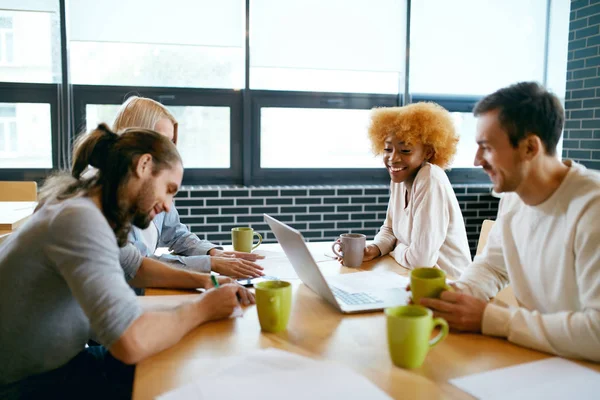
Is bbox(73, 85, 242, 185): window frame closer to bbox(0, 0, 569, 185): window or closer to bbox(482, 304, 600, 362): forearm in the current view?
bbox(0, 0, 569, 185): window

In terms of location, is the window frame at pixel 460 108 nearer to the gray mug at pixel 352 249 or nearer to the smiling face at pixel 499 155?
the gray mug at pixel 352 249

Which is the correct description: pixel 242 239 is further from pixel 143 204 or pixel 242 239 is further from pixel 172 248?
pixel 143 204

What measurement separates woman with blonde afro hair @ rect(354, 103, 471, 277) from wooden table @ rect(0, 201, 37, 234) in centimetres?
155

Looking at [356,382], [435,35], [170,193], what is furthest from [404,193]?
[435,35]

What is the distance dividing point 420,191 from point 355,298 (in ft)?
2.80

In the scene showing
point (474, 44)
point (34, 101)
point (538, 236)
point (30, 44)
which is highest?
point (474, 44)

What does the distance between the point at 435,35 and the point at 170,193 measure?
306 cm

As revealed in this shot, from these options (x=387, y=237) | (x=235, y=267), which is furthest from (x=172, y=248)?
(x=387, y=237)

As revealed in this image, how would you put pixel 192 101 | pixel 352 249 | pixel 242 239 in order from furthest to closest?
pixel 192 101, pixel 242 239, pixel 352 249

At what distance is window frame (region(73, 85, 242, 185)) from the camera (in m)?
3.47

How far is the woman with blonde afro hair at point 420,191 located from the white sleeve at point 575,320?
0.77 meters

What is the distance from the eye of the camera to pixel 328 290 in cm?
136

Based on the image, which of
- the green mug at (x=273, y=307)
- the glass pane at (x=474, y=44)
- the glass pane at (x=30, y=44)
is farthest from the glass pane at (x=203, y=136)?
the green mug at (x=273, y=307)

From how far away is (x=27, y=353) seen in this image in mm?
1249
